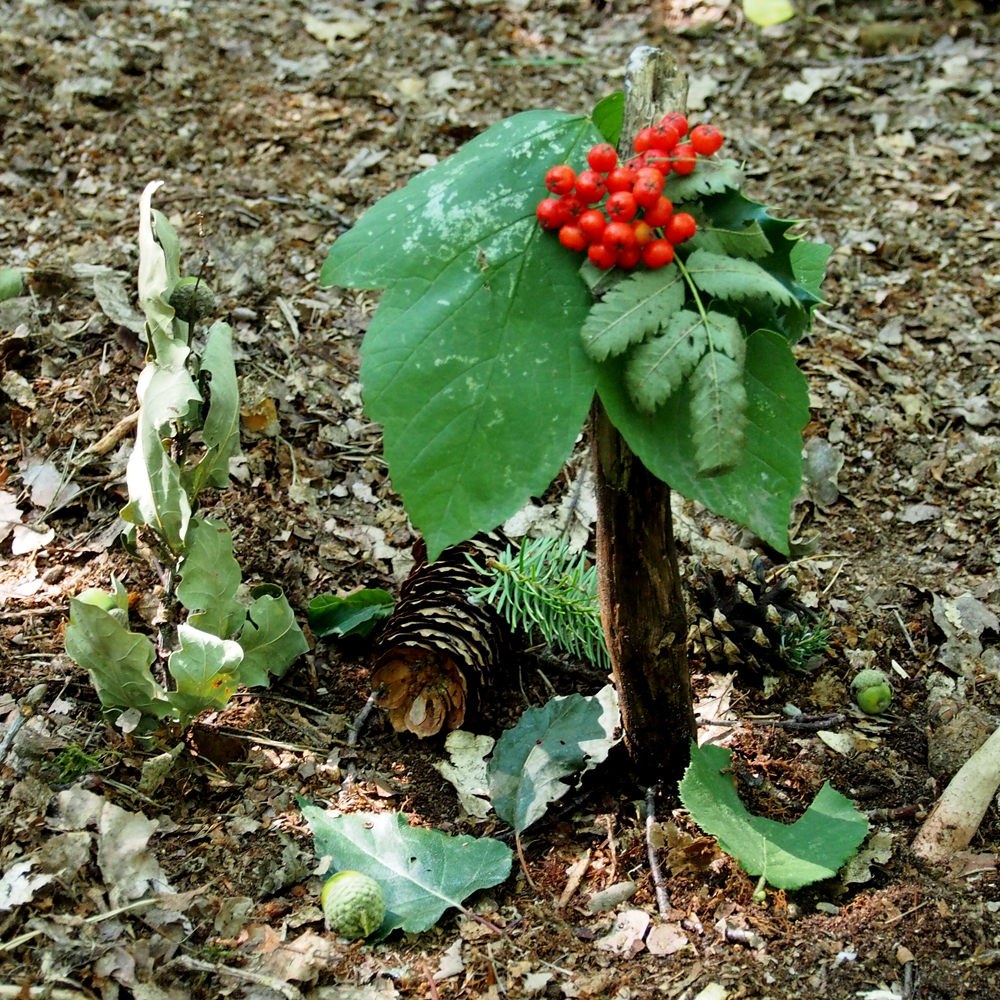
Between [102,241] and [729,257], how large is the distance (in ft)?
7.77

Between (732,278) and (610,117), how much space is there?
44 centimetres

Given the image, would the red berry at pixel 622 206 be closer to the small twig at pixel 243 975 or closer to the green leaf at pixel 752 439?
the green leaf at pixel 752 439

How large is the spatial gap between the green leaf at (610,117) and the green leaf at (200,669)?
1095 mm

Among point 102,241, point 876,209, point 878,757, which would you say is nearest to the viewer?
point 878,757

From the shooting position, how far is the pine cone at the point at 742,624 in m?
2.32

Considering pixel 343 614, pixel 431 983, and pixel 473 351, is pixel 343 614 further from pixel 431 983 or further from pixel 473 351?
pixel 473 351

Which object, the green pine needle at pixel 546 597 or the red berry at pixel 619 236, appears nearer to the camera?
the red berry at pixel 619 236

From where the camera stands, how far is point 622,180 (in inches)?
54.3

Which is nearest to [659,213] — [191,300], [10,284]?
[191,300]

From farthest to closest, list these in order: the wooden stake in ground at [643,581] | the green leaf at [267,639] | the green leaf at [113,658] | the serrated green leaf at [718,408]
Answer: the green leaf at [267,639] < the green leaf at [113,658] < the wooden stake in ground at [643,581] < the serrated green leaf at [718,408]

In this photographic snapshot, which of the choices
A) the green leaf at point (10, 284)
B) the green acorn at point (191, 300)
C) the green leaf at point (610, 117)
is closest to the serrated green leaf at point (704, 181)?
the green leaf at point (610, 117)

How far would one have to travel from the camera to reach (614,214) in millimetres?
1374

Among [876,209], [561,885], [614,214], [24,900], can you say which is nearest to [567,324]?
[614,214]

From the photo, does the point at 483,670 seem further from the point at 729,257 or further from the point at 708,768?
the point at 729,257
